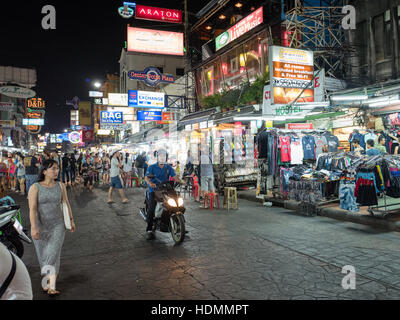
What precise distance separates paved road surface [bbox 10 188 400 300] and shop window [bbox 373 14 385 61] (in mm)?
9029

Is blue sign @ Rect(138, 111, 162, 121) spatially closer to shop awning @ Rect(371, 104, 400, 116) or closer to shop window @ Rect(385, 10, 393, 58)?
shop window @ Rect(385, 10, 393, 58)

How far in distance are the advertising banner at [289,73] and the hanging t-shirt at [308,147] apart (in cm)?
147

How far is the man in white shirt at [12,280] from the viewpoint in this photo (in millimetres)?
1688

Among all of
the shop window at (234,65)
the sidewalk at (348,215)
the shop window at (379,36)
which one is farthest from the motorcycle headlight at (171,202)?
the shop window at (234,65)

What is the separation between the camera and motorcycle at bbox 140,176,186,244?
22.0ft

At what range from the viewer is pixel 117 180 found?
12.8 metres

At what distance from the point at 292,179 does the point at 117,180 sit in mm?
6759

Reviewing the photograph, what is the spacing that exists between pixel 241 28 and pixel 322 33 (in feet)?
19.0

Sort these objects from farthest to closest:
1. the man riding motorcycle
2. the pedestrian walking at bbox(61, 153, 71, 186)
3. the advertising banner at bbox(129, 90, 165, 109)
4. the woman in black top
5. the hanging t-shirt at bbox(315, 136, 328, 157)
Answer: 1. the advertising banner at bbox(129, 90, 165, 109)
2. the woman in black top
3. the pedestrian walking at bbox(61, 153, 71, 186)
4. the hanging t-shirt at bbox(315, 136, 328, 157)
5. the man riding motorcycle

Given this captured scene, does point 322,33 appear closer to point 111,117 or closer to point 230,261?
point 230,261

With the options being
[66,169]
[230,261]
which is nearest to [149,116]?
[66,169]

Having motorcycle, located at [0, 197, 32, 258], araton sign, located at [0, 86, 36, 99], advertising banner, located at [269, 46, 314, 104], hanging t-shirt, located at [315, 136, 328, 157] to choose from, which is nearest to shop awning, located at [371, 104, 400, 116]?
hanging t-shirt, located at [315, 136, 328, 157]

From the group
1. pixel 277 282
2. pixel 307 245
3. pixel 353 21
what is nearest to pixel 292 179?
pixel 307 245
